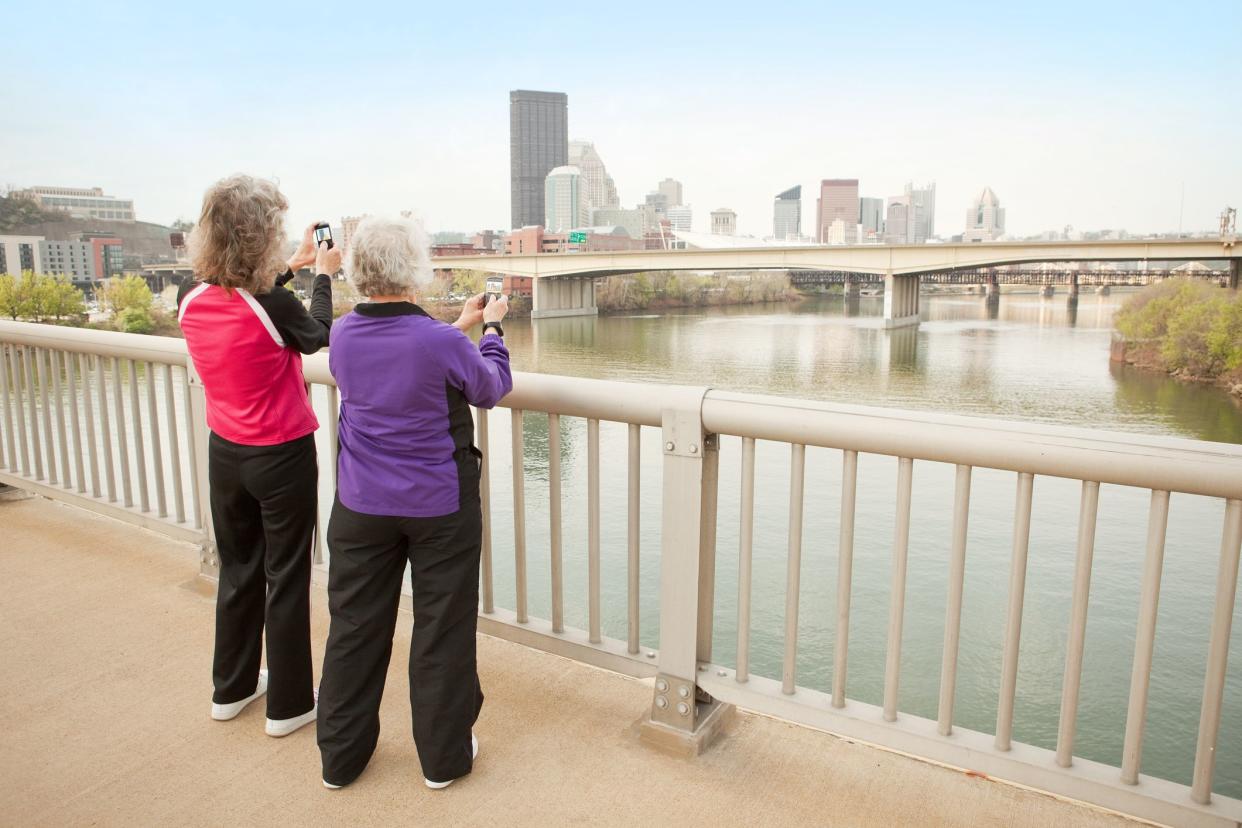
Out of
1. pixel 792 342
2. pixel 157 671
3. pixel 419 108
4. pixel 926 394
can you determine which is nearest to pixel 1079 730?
pixel 157 671

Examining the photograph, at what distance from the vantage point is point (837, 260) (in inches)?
1687

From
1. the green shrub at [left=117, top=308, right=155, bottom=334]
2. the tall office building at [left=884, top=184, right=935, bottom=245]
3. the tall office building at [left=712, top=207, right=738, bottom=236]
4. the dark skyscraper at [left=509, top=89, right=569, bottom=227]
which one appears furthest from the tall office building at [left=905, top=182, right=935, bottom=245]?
the green shrub at [left=117, top=308, right=155, bottom=334]

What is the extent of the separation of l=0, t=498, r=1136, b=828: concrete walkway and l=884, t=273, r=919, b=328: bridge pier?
141ft

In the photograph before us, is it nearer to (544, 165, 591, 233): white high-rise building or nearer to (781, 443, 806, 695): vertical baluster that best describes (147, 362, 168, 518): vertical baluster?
(781, 443, 806, 695): vertical baluster

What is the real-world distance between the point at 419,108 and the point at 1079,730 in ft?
318

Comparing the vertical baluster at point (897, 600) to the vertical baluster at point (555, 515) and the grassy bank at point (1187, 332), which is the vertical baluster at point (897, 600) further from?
the grassy bank at point (1187, 332)

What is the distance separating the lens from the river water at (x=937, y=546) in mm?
10547

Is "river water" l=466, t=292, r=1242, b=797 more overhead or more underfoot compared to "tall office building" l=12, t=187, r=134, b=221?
more underfoot

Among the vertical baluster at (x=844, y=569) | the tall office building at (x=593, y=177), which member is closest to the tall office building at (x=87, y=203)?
the vertical baluster at (x=844, y=569)

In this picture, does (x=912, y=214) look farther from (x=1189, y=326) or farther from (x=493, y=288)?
(x=493, y=288)

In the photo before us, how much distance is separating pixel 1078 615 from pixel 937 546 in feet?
43.9

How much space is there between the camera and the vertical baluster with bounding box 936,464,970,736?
Answer: 191 centimetres

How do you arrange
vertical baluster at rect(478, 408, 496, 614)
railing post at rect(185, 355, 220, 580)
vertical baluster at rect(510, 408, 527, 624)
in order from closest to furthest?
vertical baluster at rect(510, 408, 527, 624) < vertical baluster at rect(478, 408, 496, 614) < railing post at rect(185, 355, 220, 580)

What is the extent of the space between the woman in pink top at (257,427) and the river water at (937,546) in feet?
27.2
